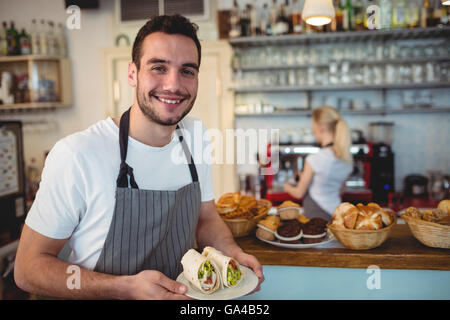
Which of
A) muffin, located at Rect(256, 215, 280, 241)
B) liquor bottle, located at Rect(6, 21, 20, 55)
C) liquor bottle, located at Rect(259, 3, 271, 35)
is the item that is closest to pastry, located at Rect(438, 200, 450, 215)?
muffin, located at Rect(256, 215, 280, 241)

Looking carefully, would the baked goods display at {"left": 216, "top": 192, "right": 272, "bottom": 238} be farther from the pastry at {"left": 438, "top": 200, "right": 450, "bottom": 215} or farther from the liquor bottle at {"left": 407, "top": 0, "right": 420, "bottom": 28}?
the liquor bottle at {"left": 407, "top": 0, "right": 420, "bottom": 28}

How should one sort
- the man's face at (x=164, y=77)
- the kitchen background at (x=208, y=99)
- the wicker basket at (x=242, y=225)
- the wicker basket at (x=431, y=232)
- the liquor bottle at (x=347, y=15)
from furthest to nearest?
the kitchen background at (x=208, y=99), the liquor bottle at (x=347, y=15), the wicker basket at (x=242, y=225), the wicker basket at (x=431, y=232), the man's face at (x=164, y=77)

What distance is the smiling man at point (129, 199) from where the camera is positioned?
1.23 m

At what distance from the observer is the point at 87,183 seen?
1314 millimetres

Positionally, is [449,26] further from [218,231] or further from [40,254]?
[40,254]

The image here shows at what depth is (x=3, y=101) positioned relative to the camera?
446 centimetres

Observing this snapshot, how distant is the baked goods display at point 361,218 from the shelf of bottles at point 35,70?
372 cm

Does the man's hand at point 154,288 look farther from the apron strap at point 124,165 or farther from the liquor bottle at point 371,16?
the liquor bottle at point 371,16

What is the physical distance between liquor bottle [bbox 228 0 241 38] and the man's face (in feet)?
8.92

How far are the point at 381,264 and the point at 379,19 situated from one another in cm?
290

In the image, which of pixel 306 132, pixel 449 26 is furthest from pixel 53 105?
pixel 449 26

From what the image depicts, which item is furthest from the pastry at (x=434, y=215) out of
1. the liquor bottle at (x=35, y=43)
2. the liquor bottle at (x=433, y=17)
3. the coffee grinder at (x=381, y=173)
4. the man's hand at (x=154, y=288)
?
the liquor bottle at (x=35, y=43)

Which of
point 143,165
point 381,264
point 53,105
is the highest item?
point 53,105

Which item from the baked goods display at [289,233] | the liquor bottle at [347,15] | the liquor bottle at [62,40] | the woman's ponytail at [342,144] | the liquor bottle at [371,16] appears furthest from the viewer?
the liquor bottle at [62,40]
